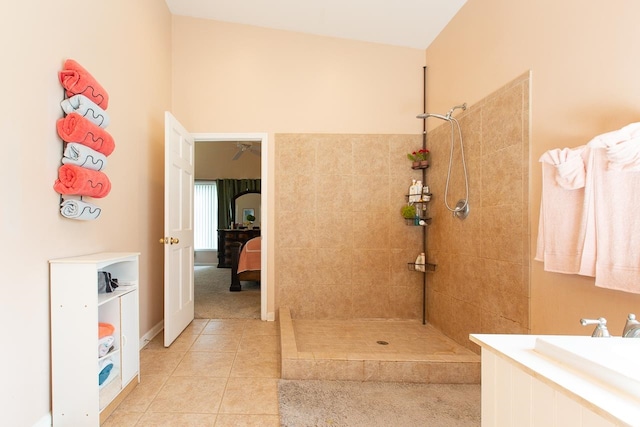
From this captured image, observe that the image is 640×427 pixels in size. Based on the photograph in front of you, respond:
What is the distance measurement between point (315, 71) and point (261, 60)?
57 cm

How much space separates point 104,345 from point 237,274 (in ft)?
10.3

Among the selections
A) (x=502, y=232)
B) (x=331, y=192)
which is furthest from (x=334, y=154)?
(x=502, y=232)

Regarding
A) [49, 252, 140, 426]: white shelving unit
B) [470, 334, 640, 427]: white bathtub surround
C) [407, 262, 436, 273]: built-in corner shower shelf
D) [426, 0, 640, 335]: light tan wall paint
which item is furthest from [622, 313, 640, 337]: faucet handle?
[407, 262, 436, 273]: built-in corner shower shelf

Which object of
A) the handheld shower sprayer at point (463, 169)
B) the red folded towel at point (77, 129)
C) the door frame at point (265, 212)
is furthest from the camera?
the door frame at point (265, 212)

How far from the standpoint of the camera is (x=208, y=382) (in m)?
2.21

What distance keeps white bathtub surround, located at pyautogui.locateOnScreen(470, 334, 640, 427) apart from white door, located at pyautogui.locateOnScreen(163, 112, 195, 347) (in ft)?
8.23

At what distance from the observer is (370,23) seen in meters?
3.20

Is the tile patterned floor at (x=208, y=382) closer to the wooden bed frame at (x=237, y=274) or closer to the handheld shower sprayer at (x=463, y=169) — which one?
the wooden bed frame at (x=237, y=274)

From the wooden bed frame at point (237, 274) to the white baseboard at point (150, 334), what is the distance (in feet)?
5.74

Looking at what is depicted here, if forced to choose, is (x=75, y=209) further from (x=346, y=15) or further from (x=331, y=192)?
(x=346, y=15)

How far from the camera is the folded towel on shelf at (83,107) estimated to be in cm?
174

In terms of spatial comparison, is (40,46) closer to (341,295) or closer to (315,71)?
(315,71)

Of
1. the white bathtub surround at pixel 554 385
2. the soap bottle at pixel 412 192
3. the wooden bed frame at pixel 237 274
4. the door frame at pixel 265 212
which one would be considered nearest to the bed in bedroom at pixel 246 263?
the wooden bed frame at pixel 237 274

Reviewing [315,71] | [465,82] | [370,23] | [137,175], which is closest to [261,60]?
[315,71]
